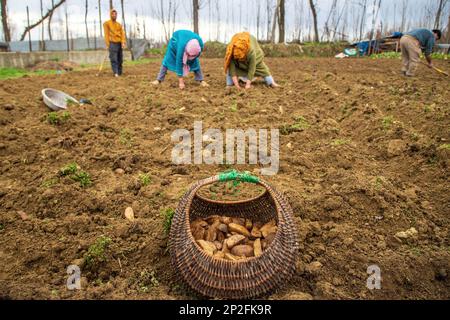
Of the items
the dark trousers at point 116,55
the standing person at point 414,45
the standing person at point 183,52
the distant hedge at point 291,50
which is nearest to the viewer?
the standing person at point 183,52

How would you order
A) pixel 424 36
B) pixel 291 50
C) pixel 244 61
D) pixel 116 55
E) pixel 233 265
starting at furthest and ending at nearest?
pixel 291 50
pixel 116 55
pixel 424 36
pixel 244 61
pixel 233 265

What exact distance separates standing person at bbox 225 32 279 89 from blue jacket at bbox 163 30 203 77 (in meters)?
0.63

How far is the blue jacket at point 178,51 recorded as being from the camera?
6254 millimetres

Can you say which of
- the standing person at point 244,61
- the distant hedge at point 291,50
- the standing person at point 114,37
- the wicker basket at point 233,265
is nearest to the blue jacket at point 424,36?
the standing person at point 244,61

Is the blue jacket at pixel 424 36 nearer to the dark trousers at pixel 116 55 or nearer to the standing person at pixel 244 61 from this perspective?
the standing person at pixel 244 61

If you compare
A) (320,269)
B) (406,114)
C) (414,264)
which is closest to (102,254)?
(320,269)

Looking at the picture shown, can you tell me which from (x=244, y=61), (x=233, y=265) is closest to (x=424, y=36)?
(x=244, y=61)

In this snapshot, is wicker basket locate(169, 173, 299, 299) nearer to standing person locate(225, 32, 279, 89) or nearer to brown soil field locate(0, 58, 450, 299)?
brown soil field locate(0, 58, 450, 299)

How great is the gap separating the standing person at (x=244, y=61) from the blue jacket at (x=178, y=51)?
629 mm

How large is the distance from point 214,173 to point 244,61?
12.9 ft

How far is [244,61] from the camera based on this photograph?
6.64 meters

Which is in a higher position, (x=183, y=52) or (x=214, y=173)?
(x=183, y=52)

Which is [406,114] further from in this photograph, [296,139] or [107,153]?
[107,153]

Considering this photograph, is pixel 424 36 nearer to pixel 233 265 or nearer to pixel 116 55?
pixel 116 55
